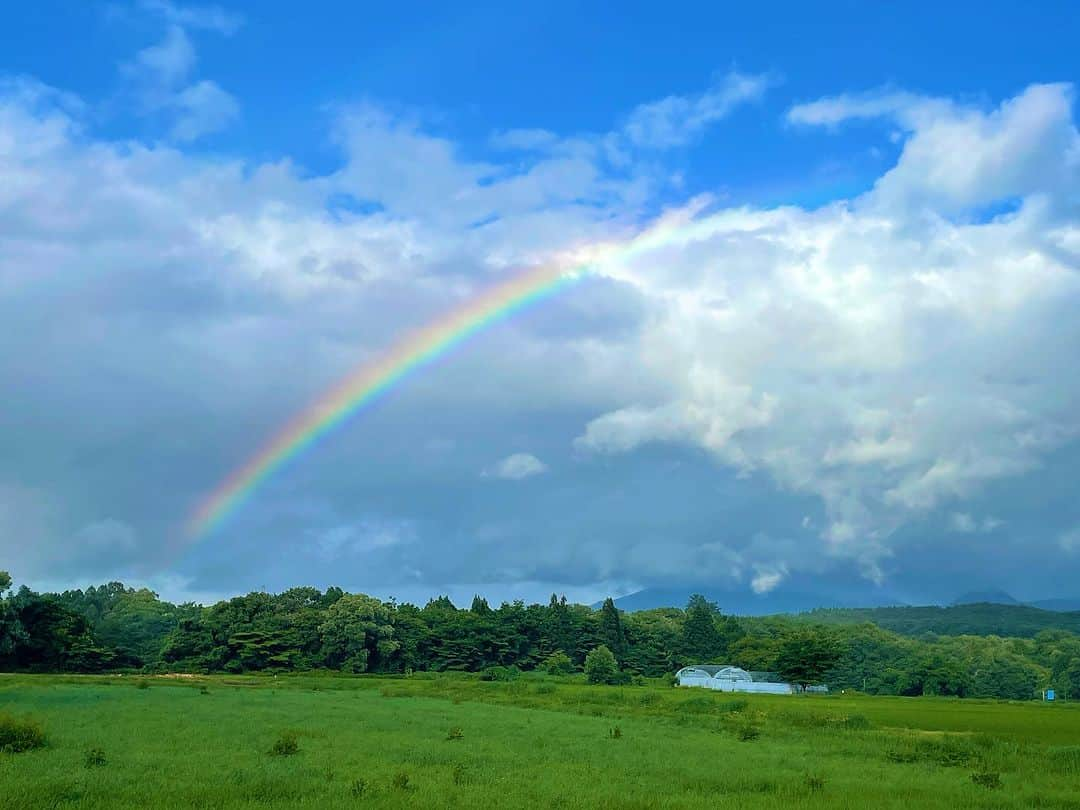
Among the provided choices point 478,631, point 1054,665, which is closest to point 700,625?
point 478,631

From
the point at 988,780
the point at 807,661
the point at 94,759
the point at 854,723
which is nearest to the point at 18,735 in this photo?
the point at 94,759

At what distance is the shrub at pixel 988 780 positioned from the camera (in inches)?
1023

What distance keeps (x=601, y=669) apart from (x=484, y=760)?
88080 millimetres

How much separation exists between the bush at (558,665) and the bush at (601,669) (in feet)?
36.2

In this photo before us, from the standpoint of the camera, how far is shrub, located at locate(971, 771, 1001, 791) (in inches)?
1023

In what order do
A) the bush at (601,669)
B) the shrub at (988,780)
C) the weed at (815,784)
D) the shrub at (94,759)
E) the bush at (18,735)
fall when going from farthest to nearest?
1. the bush at (601,669)
2. the bush at (18,735)
3. the shrub at (988,780)
4. the weed at (815,784)
5. the shrub at (94,759)

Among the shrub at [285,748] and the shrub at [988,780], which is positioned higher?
the shrub at [285,748]

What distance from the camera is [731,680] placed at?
117m

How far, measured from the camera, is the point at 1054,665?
12531 centimetres

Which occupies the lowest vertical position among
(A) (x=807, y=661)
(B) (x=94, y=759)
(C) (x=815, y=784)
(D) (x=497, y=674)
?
(D) (x=497, y=674)

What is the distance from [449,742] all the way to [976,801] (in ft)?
60.4

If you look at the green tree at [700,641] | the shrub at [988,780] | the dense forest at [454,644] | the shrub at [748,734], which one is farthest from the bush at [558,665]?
the shrub at [988,780]

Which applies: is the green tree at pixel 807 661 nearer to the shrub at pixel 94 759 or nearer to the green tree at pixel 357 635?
the green tree at pixel 357 635

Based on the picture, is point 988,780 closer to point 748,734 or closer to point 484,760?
point 484,760
